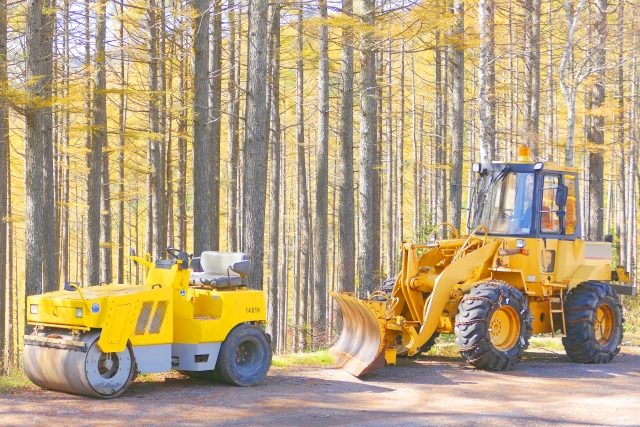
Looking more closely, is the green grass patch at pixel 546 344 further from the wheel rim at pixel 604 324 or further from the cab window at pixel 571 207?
the cab window at pixel 571 207

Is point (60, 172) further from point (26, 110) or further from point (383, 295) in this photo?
point (383, 295)

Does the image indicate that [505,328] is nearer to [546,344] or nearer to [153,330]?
[546,344]

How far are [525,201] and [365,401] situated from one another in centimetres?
465

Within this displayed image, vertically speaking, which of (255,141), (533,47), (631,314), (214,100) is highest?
(533,47)

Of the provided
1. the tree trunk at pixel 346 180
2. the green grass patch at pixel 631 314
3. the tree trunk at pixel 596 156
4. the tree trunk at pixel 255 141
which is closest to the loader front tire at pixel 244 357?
the tree trunk at pixel 255 141

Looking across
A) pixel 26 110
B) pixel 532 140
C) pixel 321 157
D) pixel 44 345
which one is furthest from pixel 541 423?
pixel 532 140

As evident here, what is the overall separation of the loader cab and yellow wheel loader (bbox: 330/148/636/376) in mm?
16

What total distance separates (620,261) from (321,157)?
625 inches

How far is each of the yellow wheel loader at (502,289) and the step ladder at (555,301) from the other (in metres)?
0.02

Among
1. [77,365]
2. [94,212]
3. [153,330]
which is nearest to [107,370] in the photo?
[77,365]

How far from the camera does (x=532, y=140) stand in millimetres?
19625

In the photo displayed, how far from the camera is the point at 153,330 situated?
879 centimetres

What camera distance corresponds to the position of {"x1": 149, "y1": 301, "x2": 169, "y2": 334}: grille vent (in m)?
8.79

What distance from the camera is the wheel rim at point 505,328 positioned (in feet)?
35.4
